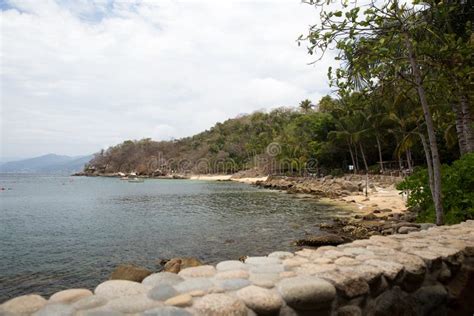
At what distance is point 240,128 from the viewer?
99625 mm

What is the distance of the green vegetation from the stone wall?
363 centimetres

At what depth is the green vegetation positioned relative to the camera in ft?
22.6

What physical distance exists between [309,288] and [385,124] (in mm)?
40220

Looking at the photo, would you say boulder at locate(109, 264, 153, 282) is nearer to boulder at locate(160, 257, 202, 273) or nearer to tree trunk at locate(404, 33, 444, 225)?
boulder at locate(160, 257, 202, 273)

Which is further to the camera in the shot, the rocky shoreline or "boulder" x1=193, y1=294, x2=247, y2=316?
the rocky shoreline

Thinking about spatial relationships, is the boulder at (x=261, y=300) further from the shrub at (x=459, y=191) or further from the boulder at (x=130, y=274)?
the shrub at (x=459, y=191)

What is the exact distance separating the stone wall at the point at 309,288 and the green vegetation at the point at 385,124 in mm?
3631

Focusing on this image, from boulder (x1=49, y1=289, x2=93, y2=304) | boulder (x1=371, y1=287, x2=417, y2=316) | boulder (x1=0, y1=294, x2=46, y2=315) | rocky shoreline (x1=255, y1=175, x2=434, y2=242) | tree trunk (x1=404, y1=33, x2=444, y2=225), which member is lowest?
rocky shoreline (x1=255, y1=175, x2=434, y2=242)

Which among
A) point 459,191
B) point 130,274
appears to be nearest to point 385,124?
point 459,191

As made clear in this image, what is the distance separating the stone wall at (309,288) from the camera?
279 centimetres

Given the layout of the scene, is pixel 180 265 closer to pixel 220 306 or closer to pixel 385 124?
pixel 220 306

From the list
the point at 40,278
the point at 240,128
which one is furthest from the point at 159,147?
the point at 40,278

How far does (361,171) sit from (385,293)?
4434cm

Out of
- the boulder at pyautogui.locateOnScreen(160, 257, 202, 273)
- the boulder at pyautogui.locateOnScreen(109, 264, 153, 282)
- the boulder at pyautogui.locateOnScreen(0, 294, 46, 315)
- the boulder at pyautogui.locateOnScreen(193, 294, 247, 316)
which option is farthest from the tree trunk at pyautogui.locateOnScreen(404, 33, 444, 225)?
the boulder at pyautogui.locateOnScreen(0, 294, 46, 315)
